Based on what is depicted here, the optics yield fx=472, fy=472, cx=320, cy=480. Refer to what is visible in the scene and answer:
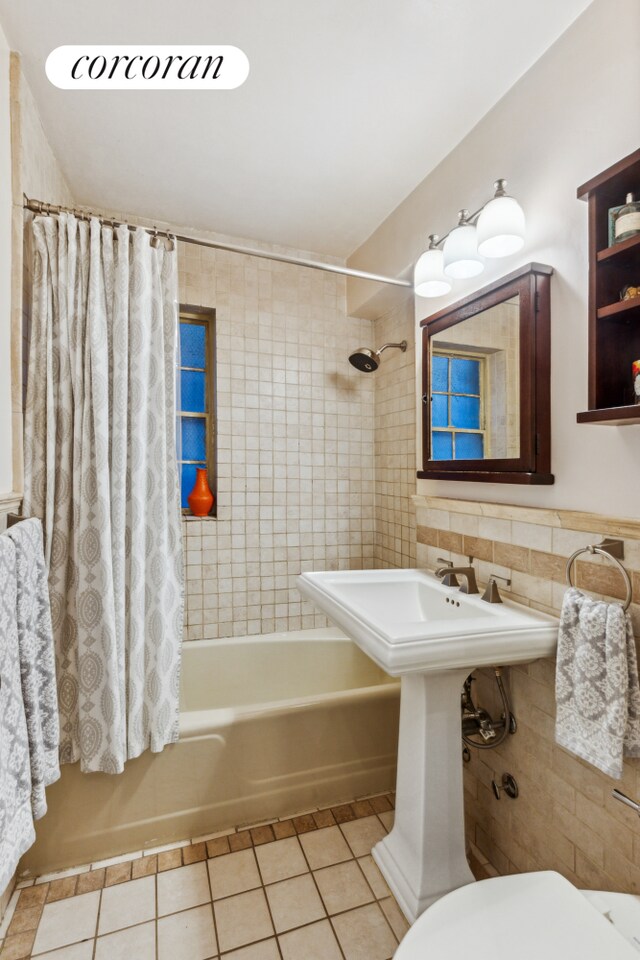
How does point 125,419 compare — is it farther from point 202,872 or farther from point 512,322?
point 202,872

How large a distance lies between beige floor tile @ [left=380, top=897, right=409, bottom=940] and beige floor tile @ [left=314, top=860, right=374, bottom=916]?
1.9 inches

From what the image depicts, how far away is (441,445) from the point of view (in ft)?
5.90

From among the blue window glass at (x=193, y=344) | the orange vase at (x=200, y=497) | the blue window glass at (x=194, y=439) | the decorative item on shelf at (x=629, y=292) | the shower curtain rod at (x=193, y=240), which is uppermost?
the shower curtain rod at (x=193, y=240)

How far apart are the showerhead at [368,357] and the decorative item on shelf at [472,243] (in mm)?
525

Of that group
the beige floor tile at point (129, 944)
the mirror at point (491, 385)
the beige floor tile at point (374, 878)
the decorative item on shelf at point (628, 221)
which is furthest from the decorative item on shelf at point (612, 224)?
the beige floor tile at point (129, 944)

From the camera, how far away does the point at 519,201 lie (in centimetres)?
143

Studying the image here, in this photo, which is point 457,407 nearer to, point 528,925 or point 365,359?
point 365,359

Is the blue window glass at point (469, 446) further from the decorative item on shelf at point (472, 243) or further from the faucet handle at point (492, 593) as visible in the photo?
the decorative item on shelf at point (472, 243)

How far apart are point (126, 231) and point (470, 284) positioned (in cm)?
117

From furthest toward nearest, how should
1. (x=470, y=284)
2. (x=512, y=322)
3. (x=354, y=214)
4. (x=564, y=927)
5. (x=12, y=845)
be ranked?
(x=354, y=214)
(x=470, y=284)
(x=512, y=322)
(x=12, y=845)
(x=564, y=927)

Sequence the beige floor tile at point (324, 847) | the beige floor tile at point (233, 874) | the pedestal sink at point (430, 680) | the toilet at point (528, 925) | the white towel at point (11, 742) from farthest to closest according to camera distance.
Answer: the beige floor tile at point (324, 847), the beige floor tile at point (233, 874), the pedestal sink at point (430, 680), the white towel at point (11, 742), the toilet at point (528, 925)

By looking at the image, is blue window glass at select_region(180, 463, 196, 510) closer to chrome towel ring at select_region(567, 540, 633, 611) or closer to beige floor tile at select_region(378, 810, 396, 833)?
beige floor tile at select_region(378, 810, 396, 833)

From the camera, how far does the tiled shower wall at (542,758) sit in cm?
113

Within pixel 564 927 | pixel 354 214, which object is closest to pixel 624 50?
pixel 354 214
